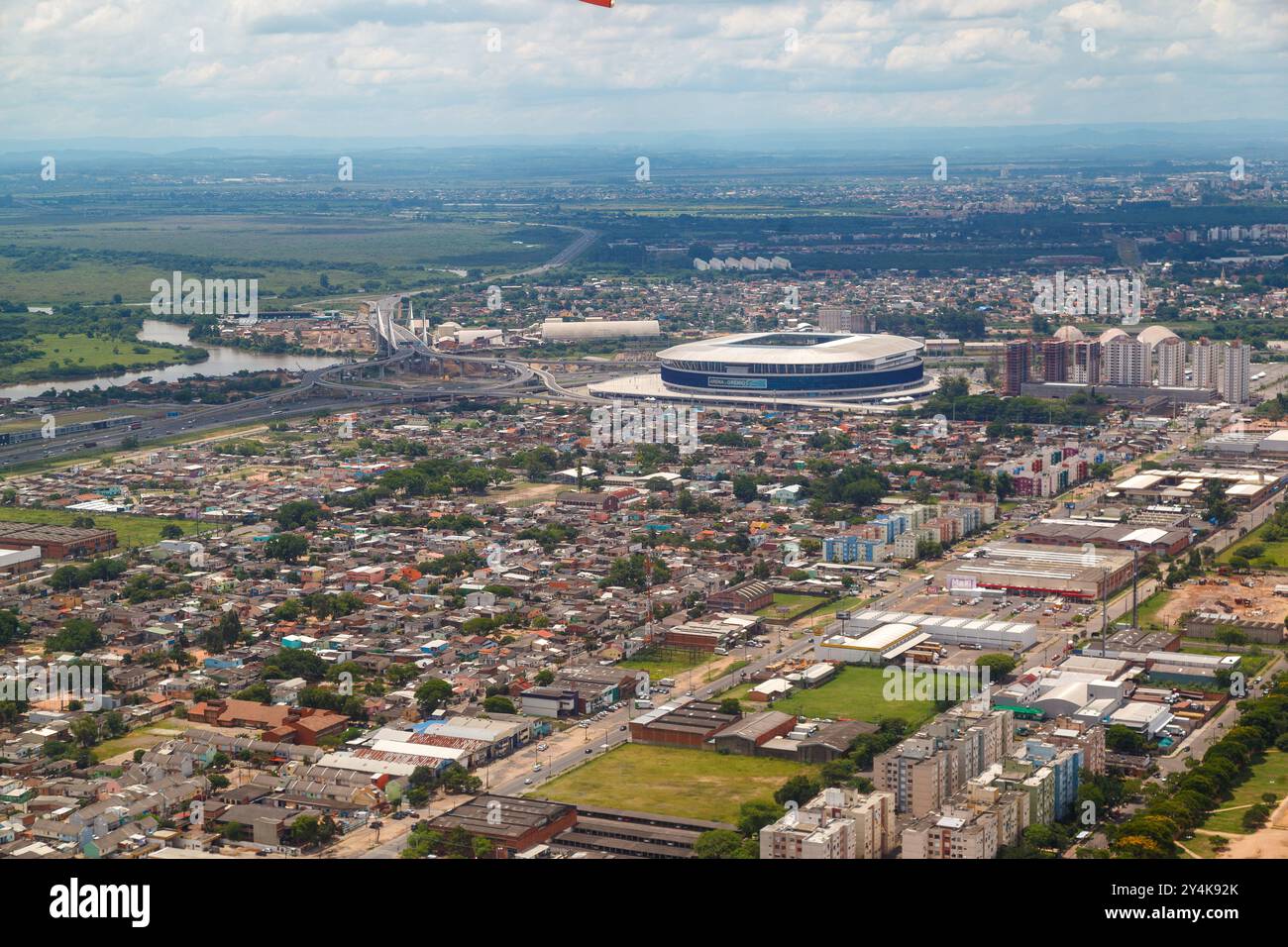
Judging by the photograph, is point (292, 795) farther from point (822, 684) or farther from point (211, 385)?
point (211, 385)

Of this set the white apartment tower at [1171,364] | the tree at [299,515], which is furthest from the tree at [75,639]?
the white apartment tower at [1171,364]

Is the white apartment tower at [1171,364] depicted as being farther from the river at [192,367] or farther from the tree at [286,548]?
the tree at [286,548]

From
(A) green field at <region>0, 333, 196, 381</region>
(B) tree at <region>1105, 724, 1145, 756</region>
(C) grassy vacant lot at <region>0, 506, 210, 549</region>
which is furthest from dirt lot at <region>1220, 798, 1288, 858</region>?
(A) green field at <region>0, 333, 196, 381</region>

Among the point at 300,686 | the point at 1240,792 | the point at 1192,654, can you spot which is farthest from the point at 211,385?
the point at 1240,792

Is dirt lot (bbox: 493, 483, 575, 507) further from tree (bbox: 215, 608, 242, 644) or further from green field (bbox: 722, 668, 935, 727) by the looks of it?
green field (bbox: 722, 668, 935, 727)
